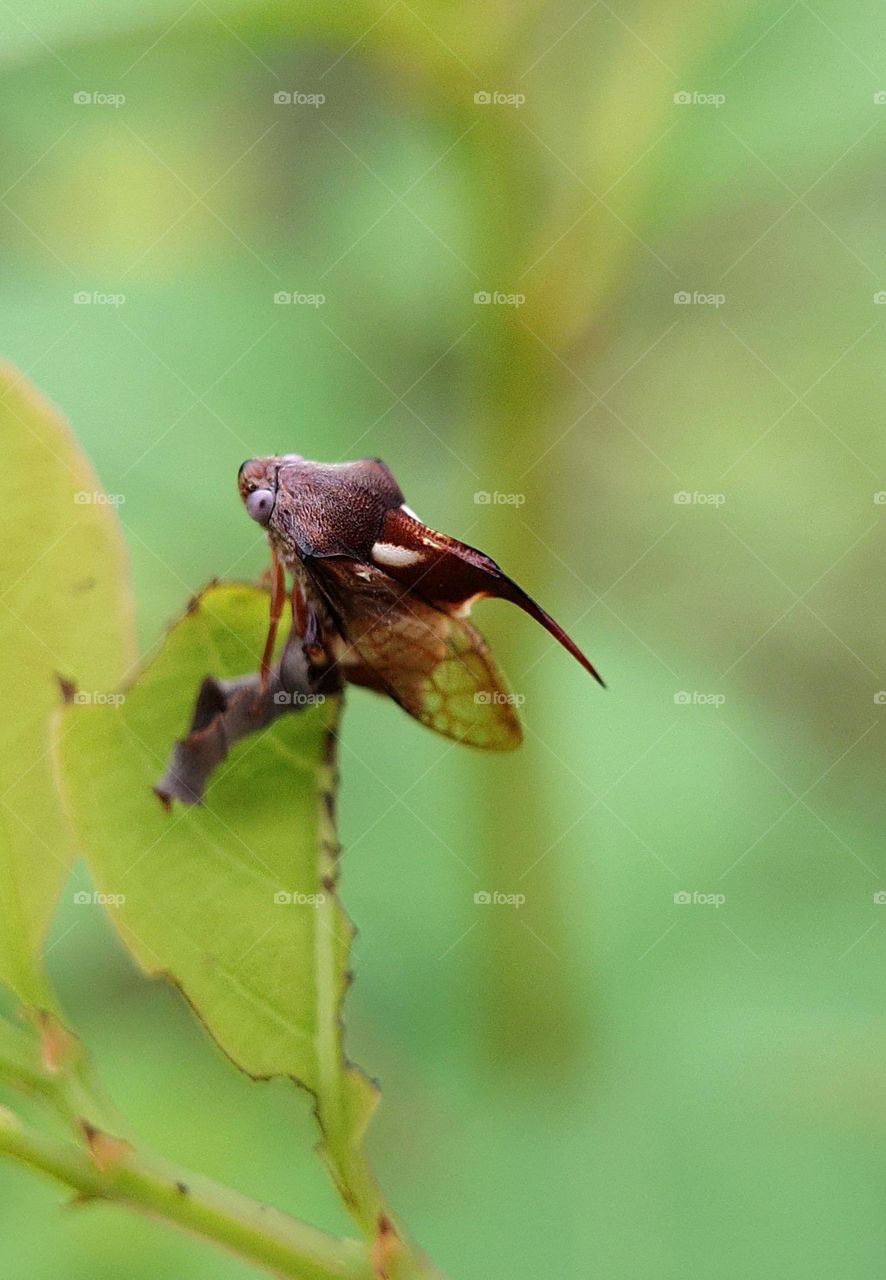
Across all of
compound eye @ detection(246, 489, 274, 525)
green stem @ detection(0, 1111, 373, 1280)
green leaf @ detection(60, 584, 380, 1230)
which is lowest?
green stem @ detection(0, 1111, 373, 1280)

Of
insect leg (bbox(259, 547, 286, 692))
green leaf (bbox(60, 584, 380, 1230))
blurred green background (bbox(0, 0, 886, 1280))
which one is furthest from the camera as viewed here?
blurred green background (bbox(0, 0, 886, 1280))

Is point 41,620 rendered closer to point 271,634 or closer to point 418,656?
point 271,634

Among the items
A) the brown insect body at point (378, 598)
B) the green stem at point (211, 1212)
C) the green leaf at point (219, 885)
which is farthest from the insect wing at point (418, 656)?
the green stem at point (211, 1212)

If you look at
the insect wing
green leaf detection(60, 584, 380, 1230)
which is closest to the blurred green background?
the insect wing

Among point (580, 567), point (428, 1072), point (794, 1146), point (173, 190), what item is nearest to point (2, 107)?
point (173, 190)

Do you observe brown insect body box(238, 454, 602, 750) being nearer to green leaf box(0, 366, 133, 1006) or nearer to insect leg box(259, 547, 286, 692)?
insect leg box(259, 547, 286, 692)

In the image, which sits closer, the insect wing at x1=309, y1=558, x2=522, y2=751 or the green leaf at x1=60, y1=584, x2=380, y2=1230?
the green leaf at x1=60, y1=584, x2=380, y2=1230
